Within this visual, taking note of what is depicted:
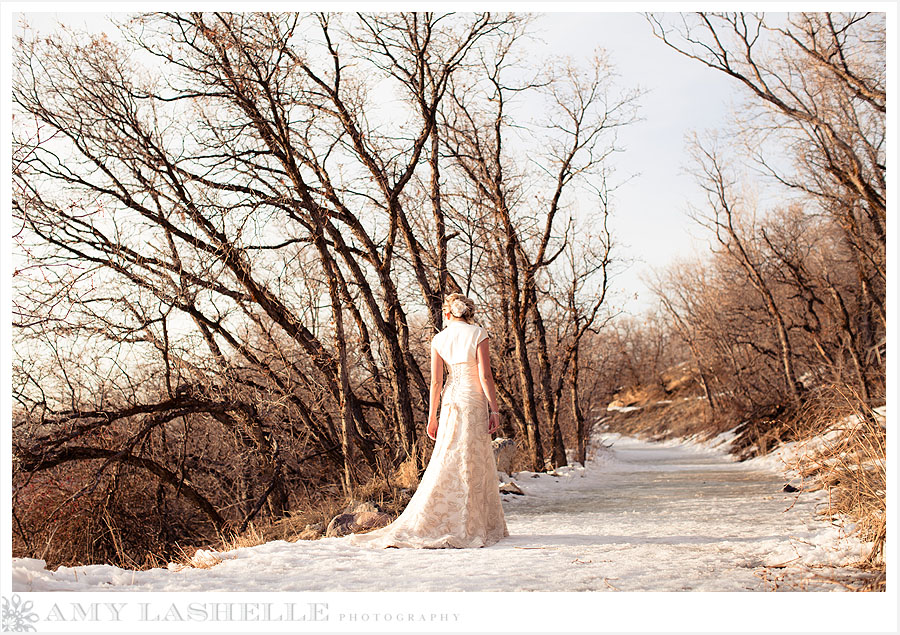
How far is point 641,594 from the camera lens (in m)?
3.73

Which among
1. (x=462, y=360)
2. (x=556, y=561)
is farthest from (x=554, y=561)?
(x=462, y=360)

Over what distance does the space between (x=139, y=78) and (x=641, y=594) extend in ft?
29.5

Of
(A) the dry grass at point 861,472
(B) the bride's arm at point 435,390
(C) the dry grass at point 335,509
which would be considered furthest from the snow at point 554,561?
(C) the dry grass at point 335,509

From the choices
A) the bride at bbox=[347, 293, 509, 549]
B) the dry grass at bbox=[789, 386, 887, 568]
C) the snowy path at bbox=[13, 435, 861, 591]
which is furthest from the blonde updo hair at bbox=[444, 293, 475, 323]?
the dry grass at bbox=[789, 386, 887, 568]

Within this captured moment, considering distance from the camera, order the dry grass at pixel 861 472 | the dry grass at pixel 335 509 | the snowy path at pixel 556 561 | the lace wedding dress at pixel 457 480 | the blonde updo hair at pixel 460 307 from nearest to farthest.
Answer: the snowy path at pixel 556 561 < the dry grass at pixel 861 472 < the lace wedding dress at pixel 457 480 < the blonde updo hair at pixel 460 307 < the dry grass at pixel 335 509

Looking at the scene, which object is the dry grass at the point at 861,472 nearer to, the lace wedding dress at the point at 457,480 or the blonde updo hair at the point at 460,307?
the lace wedding dress at the point at 457,480

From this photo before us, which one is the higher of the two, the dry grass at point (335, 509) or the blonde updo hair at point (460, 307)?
the blonde updo hair at point (460, 307)

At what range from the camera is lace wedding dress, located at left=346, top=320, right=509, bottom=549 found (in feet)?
18.3

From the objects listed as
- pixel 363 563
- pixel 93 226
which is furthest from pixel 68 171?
pixel 363 563

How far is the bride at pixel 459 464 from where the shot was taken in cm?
561

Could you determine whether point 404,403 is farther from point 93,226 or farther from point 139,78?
point 139,78

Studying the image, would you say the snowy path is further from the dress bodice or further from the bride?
the dress bodice

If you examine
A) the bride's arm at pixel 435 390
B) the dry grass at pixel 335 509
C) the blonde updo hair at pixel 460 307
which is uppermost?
the blonde updo hair at pixel 460 307

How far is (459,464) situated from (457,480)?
0.13 meters
